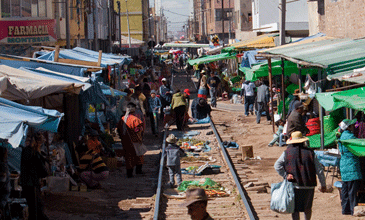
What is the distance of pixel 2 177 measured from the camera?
27.3ft

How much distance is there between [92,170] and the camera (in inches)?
498

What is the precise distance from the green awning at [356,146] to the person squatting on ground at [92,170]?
5536 mm

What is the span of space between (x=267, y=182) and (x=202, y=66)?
29.2 meters

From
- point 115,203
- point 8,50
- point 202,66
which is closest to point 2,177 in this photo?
point 115,203

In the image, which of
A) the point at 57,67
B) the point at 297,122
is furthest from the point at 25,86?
the point at 297,122

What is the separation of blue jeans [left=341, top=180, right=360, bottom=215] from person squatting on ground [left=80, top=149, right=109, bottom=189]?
518cm

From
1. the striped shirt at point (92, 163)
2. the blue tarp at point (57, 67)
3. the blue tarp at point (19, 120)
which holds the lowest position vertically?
A: the striped shirt at point (92, 163)

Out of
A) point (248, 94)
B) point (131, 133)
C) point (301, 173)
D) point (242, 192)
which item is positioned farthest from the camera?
point (248, 94)

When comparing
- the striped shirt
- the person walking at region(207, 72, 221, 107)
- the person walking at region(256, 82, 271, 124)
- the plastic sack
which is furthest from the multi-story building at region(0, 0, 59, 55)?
the plastic sack

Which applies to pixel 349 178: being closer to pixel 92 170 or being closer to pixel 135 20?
pixel 92 170

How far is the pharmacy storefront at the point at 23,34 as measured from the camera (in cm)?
2272

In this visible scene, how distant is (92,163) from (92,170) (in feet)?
0.51

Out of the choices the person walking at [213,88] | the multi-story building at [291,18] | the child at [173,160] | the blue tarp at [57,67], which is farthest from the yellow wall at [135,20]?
the child at [173,160]

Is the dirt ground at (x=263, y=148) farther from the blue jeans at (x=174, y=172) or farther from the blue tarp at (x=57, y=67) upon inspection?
the blue tarp at (x=57, y=67)
